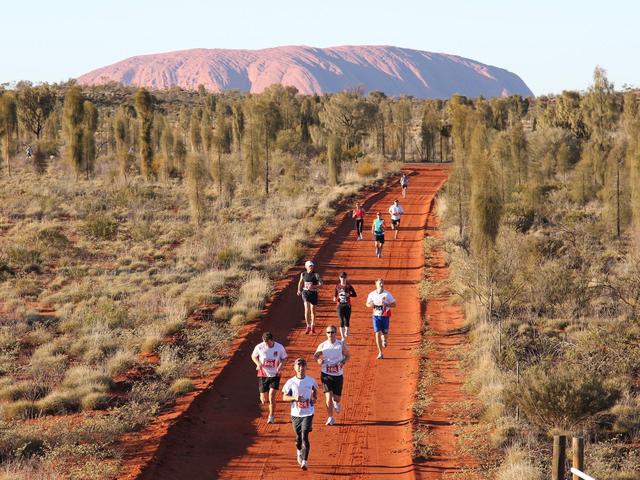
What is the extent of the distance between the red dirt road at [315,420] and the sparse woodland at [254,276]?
2.46 ft

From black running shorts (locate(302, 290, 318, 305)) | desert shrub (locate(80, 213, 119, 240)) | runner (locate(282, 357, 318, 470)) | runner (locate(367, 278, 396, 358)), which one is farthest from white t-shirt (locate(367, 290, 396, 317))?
desert shrub (locate(80, 213, 119, 240))

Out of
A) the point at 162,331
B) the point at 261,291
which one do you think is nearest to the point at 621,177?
the point at 261,291

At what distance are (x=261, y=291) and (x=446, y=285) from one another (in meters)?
4.99

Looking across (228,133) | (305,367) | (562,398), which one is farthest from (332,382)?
(228,133)

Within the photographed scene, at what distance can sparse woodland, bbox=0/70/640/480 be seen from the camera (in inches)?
420

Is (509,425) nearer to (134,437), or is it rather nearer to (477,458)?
(477,458)

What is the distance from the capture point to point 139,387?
41.2ft

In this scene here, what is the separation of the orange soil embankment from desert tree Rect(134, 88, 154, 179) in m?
28.6

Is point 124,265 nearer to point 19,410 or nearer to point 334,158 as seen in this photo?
point 19,410

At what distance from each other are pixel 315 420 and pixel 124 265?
46.5 ft

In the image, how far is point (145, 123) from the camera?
4441 centimetres

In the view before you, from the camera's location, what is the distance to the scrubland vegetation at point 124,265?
38.1 feet

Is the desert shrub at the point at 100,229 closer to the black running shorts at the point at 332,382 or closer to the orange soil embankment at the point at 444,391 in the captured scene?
the orange soil embankment at the point at 444,391

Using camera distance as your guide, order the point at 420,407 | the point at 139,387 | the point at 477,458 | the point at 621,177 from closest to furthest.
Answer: the point at 477,458 → the point at 420,407 → the point at 139,387 → the point at 621,177
